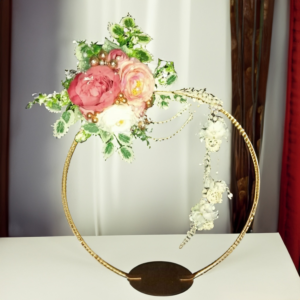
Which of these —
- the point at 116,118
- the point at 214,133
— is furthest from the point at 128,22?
the point at 214,133

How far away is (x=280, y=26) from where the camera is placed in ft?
4.80

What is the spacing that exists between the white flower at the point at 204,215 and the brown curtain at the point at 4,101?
0.72 meters

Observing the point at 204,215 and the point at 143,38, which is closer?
the point at 143,38

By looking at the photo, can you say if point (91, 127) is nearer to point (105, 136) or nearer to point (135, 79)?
point (105, 136)

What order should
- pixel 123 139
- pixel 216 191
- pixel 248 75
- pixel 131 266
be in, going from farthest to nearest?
1. pixel 248 75
2. pixel 131 266
3. pixel 216 191
4. pixel 123 139

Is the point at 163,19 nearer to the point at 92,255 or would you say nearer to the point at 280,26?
the point at 280,26

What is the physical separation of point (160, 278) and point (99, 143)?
0.55 metres

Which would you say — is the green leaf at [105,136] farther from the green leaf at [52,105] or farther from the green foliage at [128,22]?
the green foliage at [128,22]

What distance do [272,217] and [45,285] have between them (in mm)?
908

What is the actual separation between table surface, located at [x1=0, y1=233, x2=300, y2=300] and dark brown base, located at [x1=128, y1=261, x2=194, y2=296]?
0.07ft

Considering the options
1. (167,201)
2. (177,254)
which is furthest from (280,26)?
(177,254)

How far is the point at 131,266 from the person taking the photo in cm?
124

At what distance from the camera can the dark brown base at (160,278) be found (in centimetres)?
112

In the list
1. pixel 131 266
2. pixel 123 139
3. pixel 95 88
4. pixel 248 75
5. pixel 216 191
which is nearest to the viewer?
pixel 95 88
